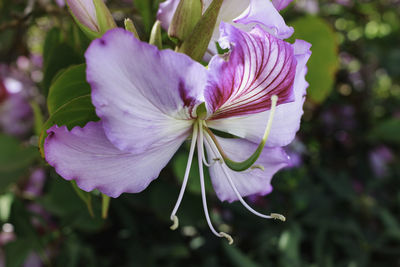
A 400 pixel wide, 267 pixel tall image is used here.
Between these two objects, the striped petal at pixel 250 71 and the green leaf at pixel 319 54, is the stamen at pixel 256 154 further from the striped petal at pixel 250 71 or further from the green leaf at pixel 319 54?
the green leaf at pixel 319 54

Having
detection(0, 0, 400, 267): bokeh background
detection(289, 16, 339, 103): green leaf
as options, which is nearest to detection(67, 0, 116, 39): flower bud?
detection(0, 0, 400, 267): bokeh background

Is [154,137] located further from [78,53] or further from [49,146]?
[78,53]

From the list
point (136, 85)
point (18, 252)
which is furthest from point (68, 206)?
point (136, 85)

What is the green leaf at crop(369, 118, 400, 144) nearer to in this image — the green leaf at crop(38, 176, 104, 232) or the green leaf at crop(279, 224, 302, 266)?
the green leaf at crop(279, 224, 302, 266)

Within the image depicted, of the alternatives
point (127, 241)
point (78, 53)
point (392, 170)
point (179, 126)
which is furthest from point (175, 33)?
point (392, 170)

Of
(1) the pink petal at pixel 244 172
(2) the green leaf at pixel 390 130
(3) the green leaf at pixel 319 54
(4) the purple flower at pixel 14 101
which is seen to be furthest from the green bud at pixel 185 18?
(2) the green leaf at pixel 390 130
